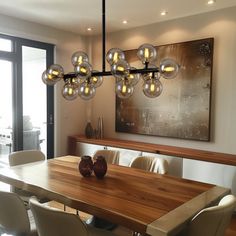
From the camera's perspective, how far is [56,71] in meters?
2.62

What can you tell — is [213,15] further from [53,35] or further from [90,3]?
[53,35]

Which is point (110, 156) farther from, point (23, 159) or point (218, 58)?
point (218, 58)

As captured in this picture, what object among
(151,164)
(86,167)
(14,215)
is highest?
(86,167)

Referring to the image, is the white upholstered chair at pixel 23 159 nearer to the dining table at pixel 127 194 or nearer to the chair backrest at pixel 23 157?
the chair backrest at pixel 23 157

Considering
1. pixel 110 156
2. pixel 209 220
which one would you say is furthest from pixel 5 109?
pixel 209 220

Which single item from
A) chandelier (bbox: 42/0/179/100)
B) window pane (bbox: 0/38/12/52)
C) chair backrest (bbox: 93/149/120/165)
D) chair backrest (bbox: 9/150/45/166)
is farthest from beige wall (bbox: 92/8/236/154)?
window pane (bbox: 0/38/12/52)

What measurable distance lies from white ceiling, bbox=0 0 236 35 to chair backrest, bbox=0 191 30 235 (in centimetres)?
251

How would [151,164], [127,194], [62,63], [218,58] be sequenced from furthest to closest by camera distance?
[62,63]
[218,58]
[151,164]
[127,194]

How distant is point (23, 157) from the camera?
3254 millimetres

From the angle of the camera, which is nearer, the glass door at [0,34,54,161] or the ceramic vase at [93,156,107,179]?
the ceramic vase at [93,156,107,179]

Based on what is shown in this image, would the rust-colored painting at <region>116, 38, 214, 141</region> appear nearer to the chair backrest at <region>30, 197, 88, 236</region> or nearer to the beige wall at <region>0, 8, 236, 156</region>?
the beige wall at <region>0, 8, 236, 156</region>

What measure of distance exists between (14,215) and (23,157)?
140 cm

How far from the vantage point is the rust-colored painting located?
3.75m

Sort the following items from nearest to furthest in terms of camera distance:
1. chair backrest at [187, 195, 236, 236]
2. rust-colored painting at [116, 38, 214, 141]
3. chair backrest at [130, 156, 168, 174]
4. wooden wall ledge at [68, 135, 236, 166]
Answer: chair backrest at [187, 195, 236, 236], chair backrest at [130, 156, 168, 174], wooden wall ledge at [68, 135, 236, 166], rust-colored painting at [116, 38, 214, 141]
